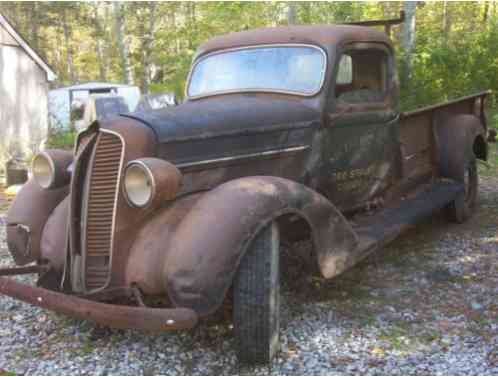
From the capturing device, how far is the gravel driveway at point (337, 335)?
298cm

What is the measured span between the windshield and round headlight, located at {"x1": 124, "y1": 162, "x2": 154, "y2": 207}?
1.61 m

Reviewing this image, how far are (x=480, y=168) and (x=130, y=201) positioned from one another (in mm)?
7685

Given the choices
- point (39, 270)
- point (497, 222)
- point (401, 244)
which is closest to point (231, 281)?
point (39, 270)

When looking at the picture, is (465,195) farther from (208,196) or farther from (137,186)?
(137,186)

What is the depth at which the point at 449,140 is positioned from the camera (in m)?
5.46

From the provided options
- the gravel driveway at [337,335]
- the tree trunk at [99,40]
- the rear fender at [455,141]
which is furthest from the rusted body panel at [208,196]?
the tree trunk at [99,40]

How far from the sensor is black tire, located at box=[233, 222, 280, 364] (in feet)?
9.12

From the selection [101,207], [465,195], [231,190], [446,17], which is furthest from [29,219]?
[446,17]

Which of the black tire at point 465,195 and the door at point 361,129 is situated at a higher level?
the door at point 361,129

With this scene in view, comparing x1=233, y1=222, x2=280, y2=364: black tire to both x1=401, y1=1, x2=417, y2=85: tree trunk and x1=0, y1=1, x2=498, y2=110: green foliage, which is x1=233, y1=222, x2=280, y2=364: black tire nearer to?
x1=0, y1=1, x2=498, y2=110: green foliage

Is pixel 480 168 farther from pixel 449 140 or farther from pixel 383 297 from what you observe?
pixel 383 297

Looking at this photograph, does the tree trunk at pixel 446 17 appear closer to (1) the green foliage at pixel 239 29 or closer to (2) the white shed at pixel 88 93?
(1) the green foliage at pixel 239 29

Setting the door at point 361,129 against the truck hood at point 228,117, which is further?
the door at point 361,129

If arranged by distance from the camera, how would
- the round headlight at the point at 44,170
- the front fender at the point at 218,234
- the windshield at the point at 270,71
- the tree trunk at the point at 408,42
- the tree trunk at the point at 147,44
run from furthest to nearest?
1. the tree trunk at the point at 147,44
2. the tree trunk at the point at 408,42
3. the windshield at the point at 270,71
4. the round headlight at the point at 44,170
5. the front fender at the point at 218,234
